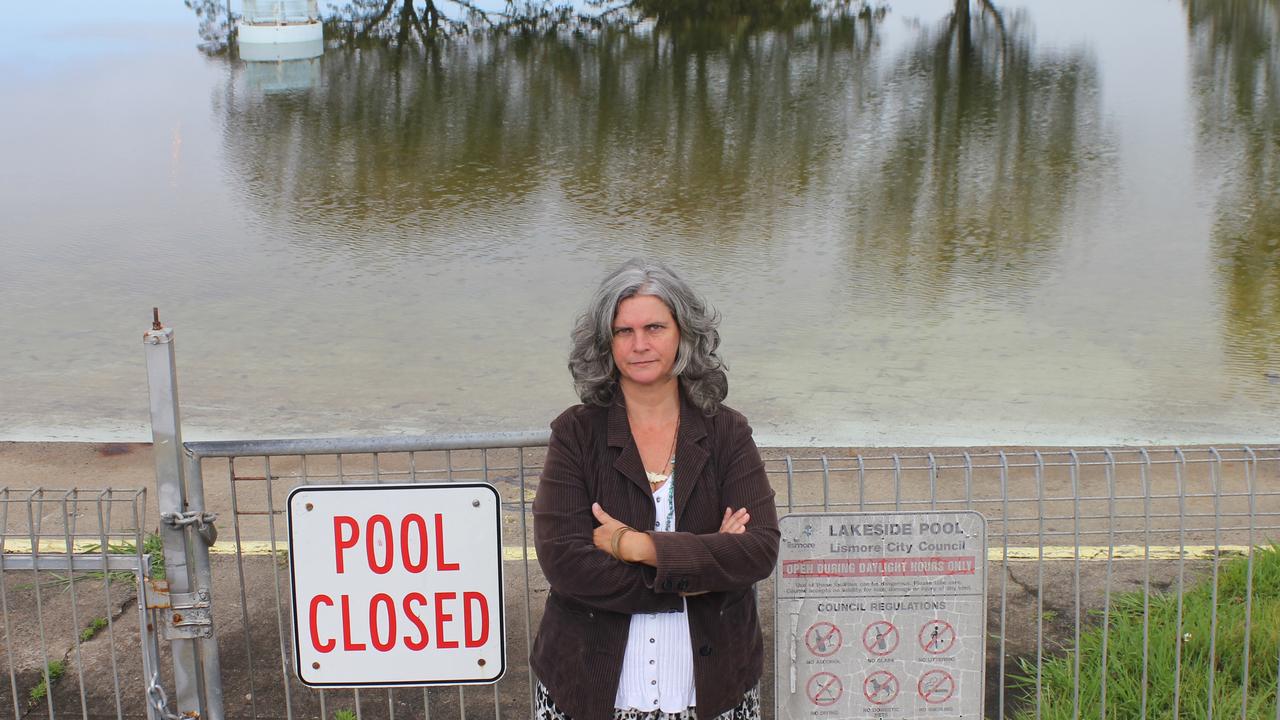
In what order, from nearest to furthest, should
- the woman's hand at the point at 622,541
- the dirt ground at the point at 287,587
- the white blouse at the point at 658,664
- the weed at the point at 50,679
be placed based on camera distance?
the woman's hand at the point at 622,541
the white blouse at the point at 658,664
the dirt ground at the point at 287,587
the weed at the point at 50,679

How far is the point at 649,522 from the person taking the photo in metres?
3.25

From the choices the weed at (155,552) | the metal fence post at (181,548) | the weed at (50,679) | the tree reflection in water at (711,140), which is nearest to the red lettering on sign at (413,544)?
the metal fence post at (181,548)

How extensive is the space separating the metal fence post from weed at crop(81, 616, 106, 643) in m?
1.36

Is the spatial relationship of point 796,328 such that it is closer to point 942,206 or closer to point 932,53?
point 942,206

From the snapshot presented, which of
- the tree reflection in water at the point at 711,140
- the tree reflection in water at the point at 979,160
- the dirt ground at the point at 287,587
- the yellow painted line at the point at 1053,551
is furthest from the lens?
the tree reflection in water at the point at 711,140

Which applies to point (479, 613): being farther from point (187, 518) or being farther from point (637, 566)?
point (187, 518)

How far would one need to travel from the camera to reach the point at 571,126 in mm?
18953

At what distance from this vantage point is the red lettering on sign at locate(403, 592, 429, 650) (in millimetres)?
3547

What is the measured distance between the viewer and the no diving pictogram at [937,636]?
369 centimetres

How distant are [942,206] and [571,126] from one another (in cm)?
648

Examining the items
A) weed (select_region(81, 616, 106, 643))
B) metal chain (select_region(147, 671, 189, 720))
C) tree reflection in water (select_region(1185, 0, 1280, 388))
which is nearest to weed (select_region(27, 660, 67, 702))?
weed (select_region(81, 616, 106, 643))

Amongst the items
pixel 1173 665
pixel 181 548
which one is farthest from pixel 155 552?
pixel 1173 665

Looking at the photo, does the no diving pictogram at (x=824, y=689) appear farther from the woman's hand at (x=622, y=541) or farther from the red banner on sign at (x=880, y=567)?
the woman's hand at (x=622, y=541)

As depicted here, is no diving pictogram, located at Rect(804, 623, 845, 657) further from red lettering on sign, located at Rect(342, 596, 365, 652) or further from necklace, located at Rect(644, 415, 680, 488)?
red lettering on sign, located at Rect(342, 596, 365, 652)
